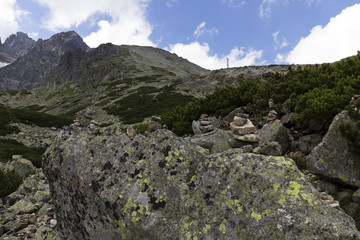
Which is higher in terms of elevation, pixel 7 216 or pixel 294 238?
pixel 294 238

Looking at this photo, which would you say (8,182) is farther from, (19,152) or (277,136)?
(277,136)

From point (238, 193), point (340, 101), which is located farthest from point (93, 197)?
point (340, 101)

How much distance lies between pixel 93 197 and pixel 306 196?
4428 mm

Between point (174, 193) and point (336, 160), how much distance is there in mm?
3930

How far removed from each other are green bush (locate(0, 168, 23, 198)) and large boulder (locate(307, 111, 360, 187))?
1281 cm

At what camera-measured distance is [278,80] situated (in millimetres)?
11648

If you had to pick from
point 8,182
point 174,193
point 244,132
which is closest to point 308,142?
point 244,132

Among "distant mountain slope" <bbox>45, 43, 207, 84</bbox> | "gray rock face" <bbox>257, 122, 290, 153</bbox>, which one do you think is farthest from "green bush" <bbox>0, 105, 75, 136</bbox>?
"distant mountain slope" <bbox>45, 43, 207, 84</bbox>

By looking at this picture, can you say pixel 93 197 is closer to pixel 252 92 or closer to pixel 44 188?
pixel 44 188

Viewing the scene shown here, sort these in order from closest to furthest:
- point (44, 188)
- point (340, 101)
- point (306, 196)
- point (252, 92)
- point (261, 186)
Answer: point (306, 196) → point (261, 186) → point (340, 101) → point (44, 188) → point (252, 92)

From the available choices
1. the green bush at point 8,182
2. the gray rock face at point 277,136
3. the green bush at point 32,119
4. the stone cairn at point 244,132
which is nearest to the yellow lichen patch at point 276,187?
the stone cairn at point 244,132

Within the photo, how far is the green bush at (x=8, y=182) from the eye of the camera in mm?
9664

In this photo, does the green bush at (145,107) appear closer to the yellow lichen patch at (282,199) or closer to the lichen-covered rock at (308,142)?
the lichen-covered rock at (308,142)

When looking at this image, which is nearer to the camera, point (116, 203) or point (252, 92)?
point (116, 203)
